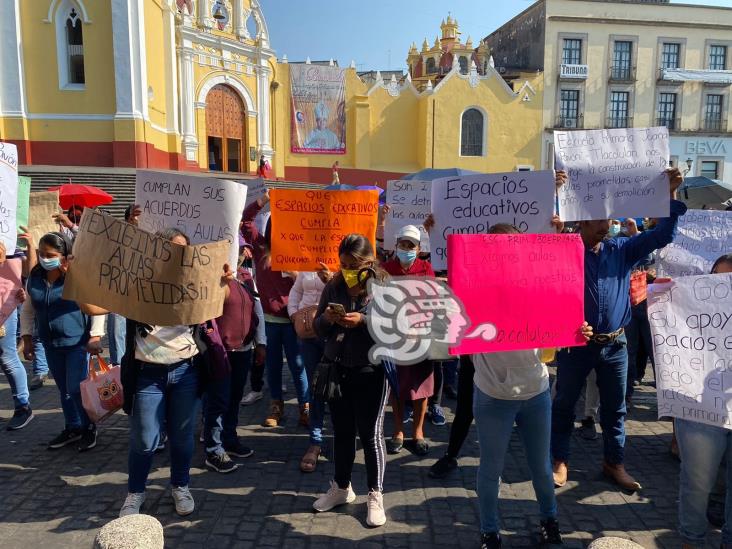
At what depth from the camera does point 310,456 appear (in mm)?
4367

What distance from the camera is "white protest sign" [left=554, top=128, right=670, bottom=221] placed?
3.85 metres

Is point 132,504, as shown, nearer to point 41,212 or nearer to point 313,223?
point 313,223

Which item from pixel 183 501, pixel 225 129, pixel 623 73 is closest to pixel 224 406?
pixel 183 501

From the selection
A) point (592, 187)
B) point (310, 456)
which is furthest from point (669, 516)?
point (310, 456)

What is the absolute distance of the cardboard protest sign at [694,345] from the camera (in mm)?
2875

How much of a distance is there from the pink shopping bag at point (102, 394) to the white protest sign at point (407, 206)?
3045mm

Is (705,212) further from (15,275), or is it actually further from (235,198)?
(15,275)

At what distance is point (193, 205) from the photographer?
416 centimetres

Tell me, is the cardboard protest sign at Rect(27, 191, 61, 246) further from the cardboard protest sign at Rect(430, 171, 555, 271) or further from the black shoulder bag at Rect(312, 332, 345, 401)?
the cardboard protest sign at Rect(430, 171, 555, 271)

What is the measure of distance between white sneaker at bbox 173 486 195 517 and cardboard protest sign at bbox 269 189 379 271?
5.61 ft

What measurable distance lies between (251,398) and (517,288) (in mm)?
3686

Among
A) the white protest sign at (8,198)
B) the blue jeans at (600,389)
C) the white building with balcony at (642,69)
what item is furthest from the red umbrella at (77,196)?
the white building with balcony at (642,69)

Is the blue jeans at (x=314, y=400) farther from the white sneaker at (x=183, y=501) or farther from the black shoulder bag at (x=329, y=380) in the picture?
the white sneaker at (x=183, y=501)

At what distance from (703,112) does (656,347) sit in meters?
42.6
